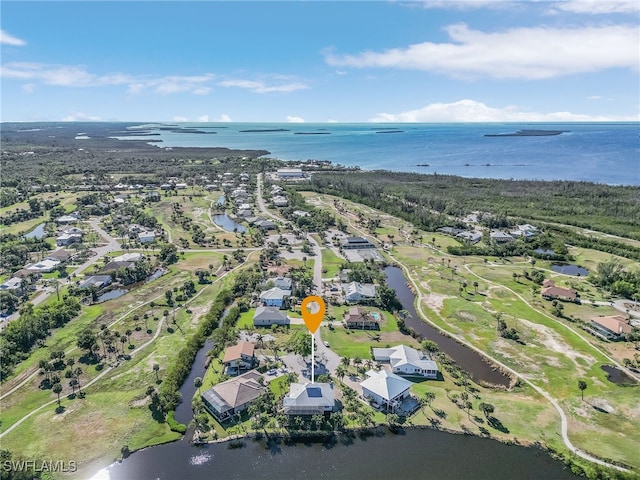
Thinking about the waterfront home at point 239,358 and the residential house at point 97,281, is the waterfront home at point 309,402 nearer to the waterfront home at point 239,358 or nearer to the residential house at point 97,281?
the waterfront home at point 239,358

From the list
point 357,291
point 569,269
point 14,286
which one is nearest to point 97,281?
point 14,286

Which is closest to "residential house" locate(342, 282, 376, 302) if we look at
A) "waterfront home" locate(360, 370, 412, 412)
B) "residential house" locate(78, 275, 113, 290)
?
"waterfront home" locate(360, 370, 412, 412)

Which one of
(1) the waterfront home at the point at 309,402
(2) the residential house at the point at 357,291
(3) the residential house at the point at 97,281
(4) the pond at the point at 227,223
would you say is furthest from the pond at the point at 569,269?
(3) the residential house at the point at 97,281

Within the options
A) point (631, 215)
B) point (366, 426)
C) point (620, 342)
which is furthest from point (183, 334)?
point (631, 215)

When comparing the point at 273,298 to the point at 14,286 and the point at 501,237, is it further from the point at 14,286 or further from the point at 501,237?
the point at 501,237

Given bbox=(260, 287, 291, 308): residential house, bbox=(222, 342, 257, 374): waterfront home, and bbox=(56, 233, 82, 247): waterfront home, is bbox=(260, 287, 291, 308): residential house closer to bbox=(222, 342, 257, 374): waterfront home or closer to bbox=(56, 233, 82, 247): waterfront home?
bbox=(222, 342, 257, 374): waterfront home

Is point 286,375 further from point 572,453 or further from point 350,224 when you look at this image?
point 350,224
